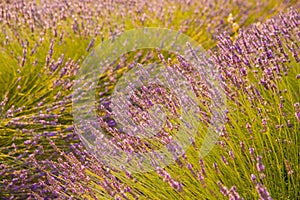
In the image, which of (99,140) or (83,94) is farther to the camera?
(83,94)

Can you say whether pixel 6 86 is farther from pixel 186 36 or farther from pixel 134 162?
pixel 186 36

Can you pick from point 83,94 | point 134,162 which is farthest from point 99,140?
point 83,94

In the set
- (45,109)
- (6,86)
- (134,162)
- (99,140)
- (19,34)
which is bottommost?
(134,162)

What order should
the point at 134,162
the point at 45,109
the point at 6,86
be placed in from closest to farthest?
the point at 134,162, the point at 45,109, the point at 6,86

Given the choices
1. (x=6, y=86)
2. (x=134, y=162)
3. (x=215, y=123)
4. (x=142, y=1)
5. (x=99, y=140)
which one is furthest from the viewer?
(x=142, y=1)

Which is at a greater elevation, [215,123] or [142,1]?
[142,1]

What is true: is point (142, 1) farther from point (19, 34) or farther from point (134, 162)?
point (134, 162)
